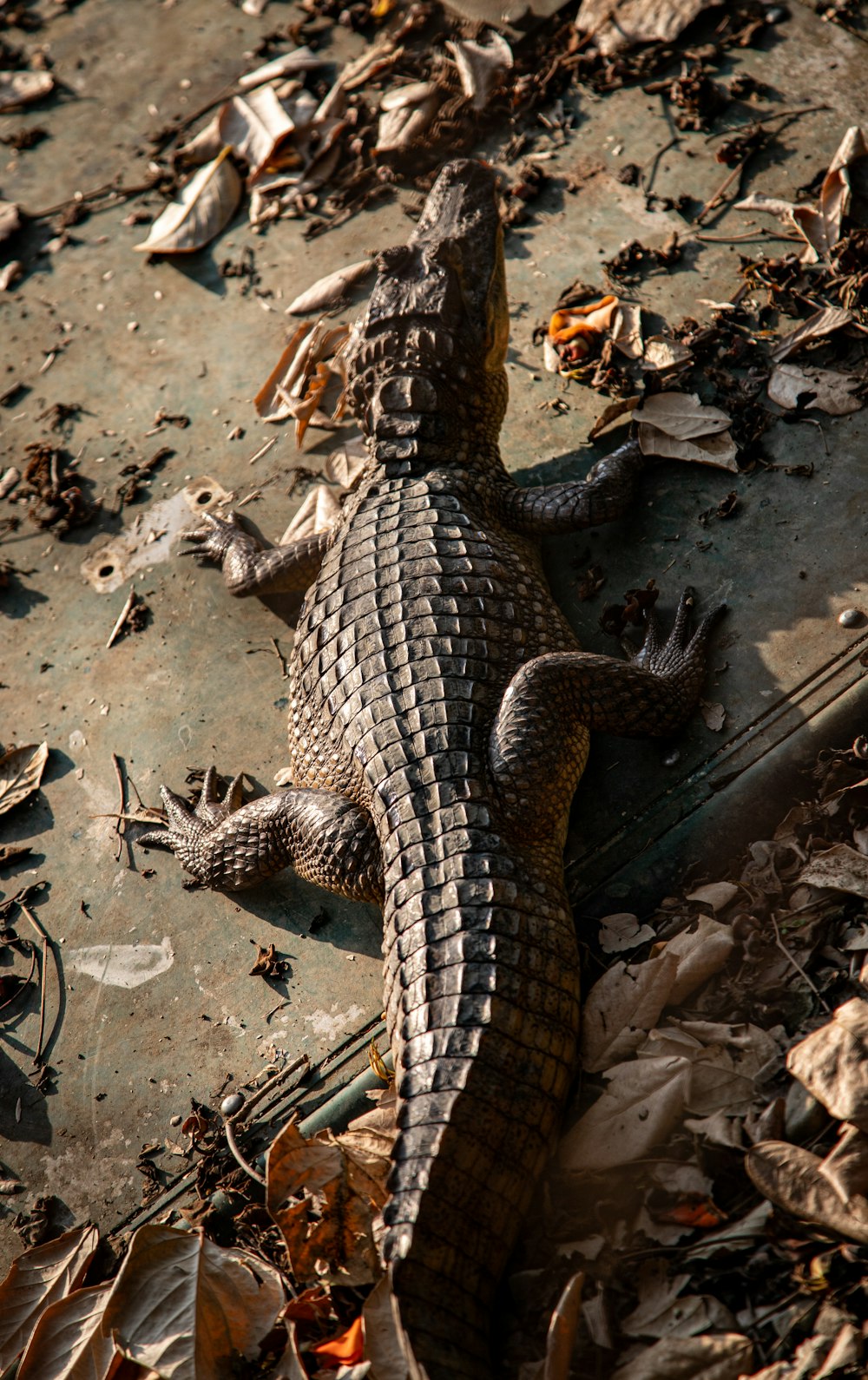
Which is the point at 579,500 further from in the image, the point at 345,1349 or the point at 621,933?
the point at 345,1349

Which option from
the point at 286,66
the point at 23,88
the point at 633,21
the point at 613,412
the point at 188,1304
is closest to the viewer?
the point at 188,1304

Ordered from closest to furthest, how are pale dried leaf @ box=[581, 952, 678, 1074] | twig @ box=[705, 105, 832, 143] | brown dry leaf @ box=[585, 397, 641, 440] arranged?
pale dried leaf @ box=[581, 952, 678, 1074], brown dry leaf @ box=[585, 397, 641, 440], twig @ box=[705, 105, 832, 143]

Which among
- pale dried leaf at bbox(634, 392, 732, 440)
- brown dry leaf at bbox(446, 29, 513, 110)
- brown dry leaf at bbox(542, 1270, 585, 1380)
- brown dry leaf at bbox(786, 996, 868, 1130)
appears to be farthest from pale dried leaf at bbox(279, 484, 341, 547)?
brown dry leaf at bbox(542, 1270, 585, 1380)

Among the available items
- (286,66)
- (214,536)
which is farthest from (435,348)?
(286,66)

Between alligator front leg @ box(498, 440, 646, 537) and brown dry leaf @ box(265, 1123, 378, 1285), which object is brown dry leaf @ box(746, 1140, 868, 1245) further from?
alligator front leg @ box(498, 440, 646, 537)

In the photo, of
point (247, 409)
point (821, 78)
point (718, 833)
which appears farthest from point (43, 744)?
point (821, 78)

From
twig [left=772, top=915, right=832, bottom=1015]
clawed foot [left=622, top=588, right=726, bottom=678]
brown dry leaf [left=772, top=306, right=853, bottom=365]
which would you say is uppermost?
brown dry leaf [left=772, top=306, right=853, bottom=365]
